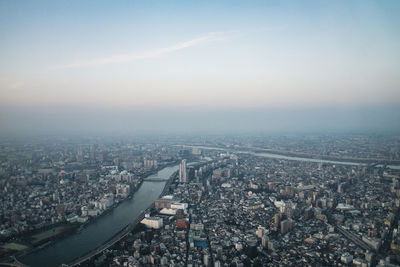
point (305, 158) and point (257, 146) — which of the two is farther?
point (257, 146)

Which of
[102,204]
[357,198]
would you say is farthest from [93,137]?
[357,198]

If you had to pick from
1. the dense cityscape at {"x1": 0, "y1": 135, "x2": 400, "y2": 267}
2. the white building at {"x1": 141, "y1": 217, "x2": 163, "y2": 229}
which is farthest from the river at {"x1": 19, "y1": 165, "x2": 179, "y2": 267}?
the white building at {"x1": 141, "y1": 217, "x2": 163, "y2": 229}

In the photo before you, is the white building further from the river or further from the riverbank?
the river

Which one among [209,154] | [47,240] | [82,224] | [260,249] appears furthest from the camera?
[209,154]

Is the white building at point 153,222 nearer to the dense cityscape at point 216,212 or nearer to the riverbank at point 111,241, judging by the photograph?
the dense cityscape at point 216,212

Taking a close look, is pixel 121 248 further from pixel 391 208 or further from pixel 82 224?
pixel 391 208

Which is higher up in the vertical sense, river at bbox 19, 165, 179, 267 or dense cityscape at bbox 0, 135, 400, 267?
dense cityscape at bbox 0, 135, 400, 267

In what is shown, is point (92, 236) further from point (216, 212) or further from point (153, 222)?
point (216, 212)
